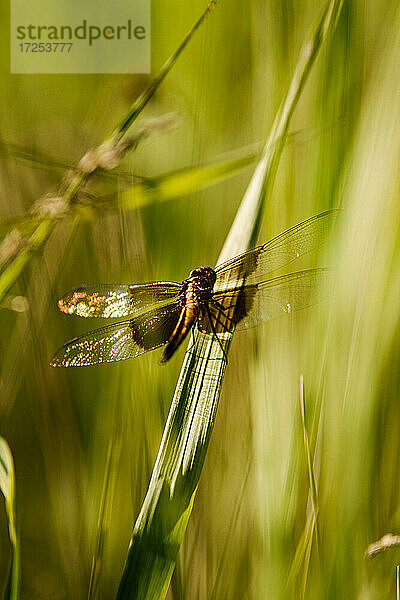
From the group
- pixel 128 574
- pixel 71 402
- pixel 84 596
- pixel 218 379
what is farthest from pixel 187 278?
pixel 84 596

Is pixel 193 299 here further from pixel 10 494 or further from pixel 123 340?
pixel 10 494

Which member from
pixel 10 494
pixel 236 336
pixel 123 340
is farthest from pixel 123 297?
pixel 10 494

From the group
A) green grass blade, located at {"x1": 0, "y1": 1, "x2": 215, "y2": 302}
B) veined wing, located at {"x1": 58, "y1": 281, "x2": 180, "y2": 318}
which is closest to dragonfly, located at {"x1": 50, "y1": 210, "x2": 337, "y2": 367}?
veined wing, located at {"x1": 58, "y1": 281, "x2": 180, "y2": 318}

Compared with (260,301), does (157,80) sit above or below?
above

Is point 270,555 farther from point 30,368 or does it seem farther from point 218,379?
point 30,368

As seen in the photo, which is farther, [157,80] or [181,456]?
[157,80]

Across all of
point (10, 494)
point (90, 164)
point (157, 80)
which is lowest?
point (10, 494)
